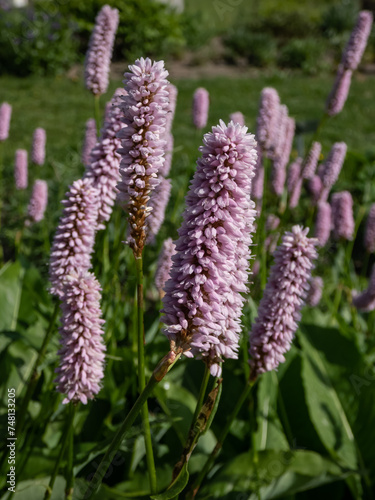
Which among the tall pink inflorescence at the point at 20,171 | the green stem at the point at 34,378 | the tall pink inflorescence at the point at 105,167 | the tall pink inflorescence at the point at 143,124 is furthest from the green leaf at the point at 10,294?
the tall pink inflorescence at the point at 143,124

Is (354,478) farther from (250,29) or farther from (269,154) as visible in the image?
(250,29)

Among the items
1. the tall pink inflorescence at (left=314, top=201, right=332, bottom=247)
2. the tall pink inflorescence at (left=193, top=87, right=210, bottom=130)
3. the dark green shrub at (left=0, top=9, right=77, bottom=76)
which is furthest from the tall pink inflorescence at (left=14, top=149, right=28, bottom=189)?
the dark green shrub at (left=0, top=9, right=77, bottom=76)

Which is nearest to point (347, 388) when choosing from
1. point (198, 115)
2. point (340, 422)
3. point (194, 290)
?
point (340, 422)

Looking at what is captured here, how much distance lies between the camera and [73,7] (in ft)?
38.4

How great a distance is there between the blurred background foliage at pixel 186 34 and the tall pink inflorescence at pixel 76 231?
7101mm

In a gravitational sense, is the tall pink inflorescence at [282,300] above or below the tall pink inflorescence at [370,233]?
below

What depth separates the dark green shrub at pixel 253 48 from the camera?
14.4 meters

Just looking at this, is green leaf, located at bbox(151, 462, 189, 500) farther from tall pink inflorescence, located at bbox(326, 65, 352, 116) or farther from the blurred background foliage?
the blurred background foliage

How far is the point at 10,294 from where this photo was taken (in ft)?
10.00

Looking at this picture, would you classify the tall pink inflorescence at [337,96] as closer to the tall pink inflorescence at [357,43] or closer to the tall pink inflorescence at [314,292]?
the tall pink inflorescence at [357,43]

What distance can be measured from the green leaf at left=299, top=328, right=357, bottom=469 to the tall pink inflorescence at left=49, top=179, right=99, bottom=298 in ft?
4.16

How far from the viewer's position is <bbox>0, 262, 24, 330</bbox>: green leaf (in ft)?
9.69

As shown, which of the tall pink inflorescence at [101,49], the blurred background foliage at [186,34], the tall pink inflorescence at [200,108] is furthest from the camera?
the blurred background foliage at [186,34]

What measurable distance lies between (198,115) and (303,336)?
1319 millimetres
